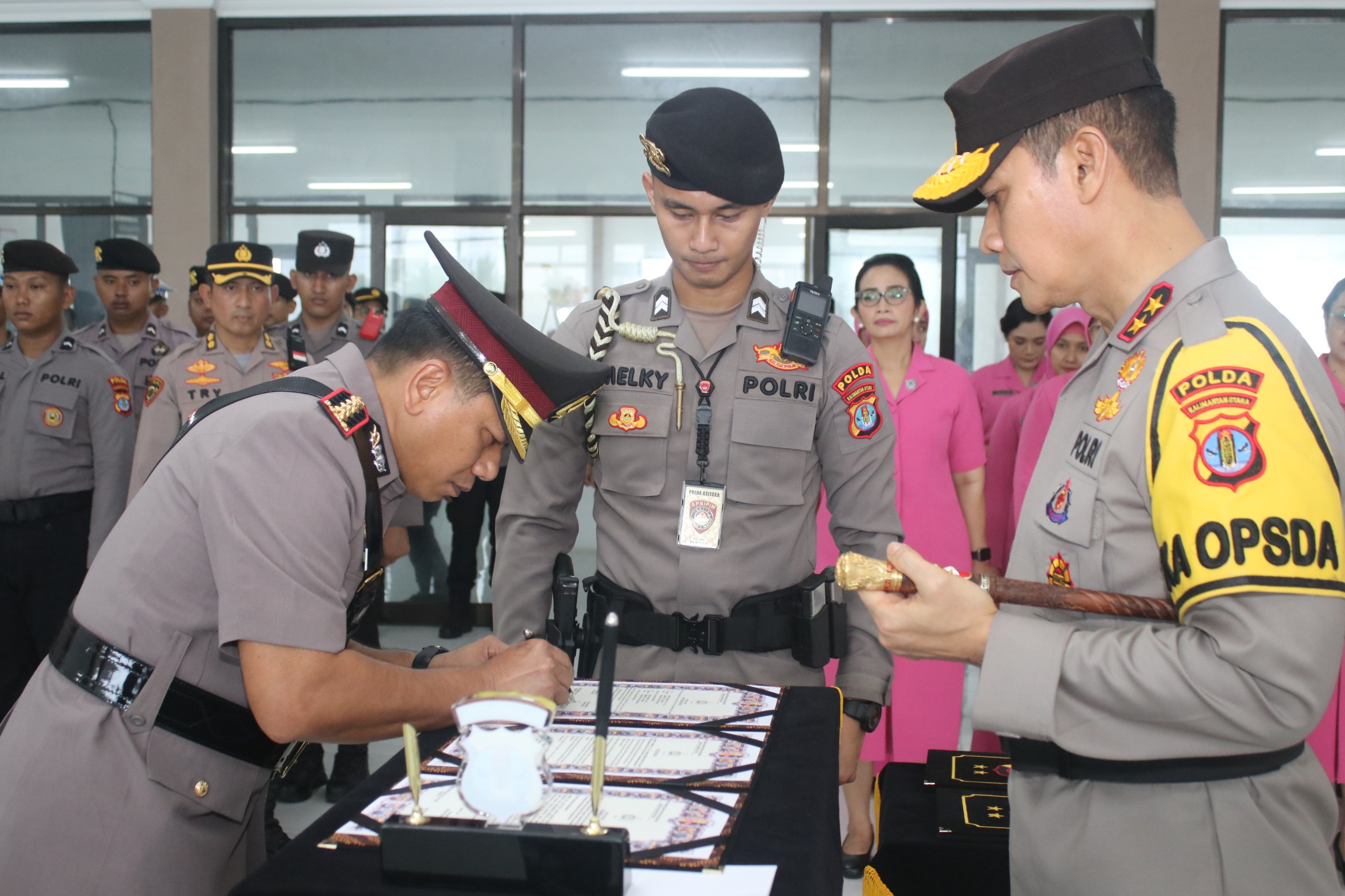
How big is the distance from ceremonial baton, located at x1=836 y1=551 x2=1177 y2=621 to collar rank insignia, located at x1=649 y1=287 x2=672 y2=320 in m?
0.88

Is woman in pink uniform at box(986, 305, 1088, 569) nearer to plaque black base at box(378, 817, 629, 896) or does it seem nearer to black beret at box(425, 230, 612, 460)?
black beret at box(425, 230, 612, 460)

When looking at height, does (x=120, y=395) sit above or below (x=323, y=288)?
below

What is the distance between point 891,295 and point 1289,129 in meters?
3.64

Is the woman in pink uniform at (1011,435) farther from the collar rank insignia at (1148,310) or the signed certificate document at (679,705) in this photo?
the collar rank insignia at (1148,310)

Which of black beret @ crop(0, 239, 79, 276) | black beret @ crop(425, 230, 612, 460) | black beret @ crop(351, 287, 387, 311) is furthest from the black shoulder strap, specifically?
black beret @ crop(351, 287, 387, 311)

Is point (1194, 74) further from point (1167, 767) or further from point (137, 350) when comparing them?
point (137, 350)

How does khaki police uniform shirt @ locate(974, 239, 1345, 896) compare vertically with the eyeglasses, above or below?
below

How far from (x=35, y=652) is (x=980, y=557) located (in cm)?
334

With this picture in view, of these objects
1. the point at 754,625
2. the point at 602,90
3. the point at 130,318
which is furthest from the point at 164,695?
the point at 602,90

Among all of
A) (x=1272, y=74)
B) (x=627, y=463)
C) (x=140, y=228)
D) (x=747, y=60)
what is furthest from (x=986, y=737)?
(x=140, y=228)

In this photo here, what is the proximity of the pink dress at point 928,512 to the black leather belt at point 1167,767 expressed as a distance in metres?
2.06

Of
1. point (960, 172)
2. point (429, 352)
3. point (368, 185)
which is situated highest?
point (368, 185)

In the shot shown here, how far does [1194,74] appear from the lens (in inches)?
204

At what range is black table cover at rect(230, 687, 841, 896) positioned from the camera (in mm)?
794
